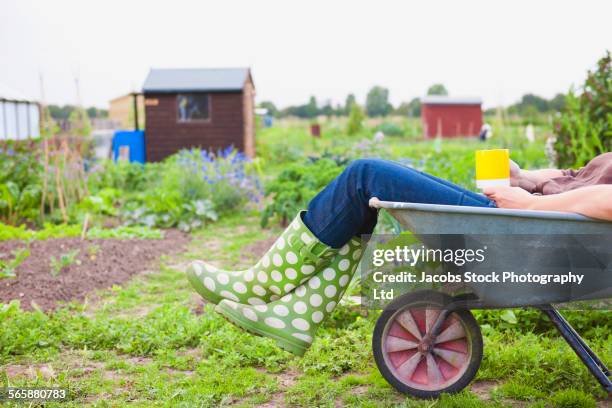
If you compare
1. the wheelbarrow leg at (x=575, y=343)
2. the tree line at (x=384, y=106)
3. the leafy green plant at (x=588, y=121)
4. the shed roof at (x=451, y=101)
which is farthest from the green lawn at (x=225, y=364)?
the tree line at (x=384, y=106)

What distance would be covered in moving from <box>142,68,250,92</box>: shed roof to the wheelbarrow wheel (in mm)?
12487

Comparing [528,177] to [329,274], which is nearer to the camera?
[329,274]

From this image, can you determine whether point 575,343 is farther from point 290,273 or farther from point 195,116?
point 195,116

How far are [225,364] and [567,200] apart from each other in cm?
155

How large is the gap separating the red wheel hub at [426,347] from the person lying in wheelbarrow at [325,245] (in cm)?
27

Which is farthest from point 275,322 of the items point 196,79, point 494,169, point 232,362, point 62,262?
point 196,79

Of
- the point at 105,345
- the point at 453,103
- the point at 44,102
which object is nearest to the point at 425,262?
the point at 105,345

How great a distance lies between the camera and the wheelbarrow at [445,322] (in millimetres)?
2316

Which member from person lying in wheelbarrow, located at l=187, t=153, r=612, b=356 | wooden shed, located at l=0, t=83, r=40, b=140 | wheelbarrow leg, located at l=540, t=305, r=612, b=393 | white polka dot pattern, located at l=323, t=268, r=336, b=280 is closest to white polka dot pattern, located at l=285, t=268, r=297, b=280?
person lying in wheelbarrow, located at l=187, t=153, r=612, b=356

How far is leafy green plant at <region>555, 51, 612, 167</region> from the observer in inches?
211

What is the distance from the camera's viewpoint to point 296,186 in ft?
21.9

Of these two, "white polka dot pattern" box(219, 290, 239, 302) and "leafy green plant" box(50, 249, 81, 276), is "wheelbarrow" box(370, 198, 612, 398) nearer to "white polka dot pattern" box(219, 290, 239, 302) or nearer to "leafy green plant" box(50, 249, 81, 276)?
"white polka dot pattern" box(219, 290, 239, 302)

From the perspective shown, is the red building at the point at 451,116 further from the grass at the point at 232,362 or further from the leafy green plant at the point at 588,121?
the grass at the point at 232,362

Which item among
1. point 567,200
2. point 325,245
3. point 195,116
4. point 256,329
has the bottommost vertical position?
point 256,329
